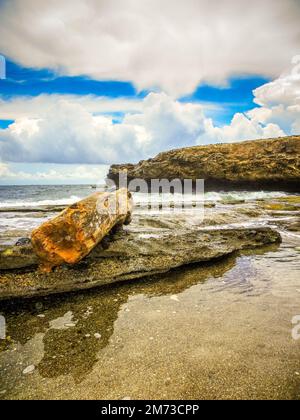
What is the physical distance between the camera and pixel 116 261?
4906mm

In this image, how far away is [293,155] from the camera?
3434 cm

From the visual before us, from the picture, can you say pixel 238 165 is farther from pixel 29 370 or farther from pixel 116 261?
pixel 29 370

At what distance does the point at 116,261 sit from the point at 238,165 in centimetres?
3513

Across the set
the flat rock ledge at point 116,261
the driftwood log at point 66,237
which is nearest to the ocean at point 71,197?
the flat rock ledge at point 116,261

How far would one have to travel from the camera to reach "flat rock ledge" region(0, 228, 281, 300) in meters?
4.00

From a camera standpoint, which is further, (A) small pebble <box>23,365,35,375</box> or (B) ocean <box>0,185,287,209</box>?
(B) ocean <box>0,185,287,209</box>

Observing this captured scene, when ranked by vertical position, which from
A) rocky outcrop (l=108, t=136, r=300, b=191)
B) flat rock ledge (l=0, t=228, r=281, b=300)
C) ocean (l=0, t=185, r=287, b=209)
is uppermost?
rocky outcrop (l=108, t=136, r=300, b=191)

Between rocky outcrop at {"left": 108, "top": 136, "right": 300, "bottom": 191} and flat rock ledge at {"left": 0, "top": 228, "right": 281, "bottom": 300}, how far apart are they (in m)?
31.4

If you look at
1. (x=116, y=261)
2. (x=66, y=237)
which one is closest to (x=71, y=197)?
(x=116, y=261)

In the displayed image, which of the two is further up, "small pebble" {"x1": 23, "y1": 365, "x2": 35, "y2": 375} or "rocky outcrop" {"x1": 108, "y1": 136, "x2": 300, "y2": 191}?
"rocky outcrop" {"x1": 108, "y1": 136, "x2": 300, "y2": 191}

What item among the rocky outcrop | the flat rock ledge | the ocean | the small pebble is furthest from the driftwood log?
the rocky outcrop

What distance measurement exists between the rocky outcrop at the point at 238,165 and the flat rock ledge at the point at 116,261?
31374 millimetres

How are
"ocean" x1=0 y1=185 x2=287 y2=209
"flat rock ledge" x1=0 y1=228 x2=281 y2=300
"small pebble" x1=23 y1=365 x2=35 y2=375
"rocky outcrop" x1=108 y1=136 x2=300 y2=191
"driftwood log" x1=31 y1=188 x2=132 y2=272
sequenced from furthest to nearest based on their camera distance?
"rocky outcrop" x1=108 y1=136 x2=300 y2=191 → "ocean" x1=0 y1=185 x2=287 y2=209 → "driftwood log" x1=31 y1=188 x2=132 y2=272 → "flat rock ledge" x1=0 y1=228 x2=281 y2=300 → "small pebble" x1=23 y1=365 x2=35 y2=375

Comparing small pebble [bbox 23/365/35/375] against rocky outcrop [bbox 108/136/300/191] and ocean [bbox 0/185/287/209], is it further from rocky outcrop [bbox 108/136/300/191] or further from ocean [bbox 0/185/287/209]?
rocky outcrop [bbox 108/136/300/191]
